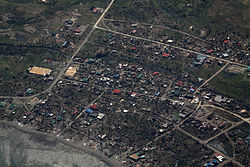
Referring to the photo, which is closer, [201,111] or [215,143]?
[215,143]

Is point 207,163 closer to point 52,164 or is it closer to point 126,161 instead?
point 126,161

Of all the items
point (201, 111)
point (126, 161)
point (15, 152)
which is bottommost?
point (15, 152)

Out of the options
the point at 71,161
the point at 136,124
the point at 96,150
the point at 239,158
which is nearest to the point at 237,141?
the point at 239,158

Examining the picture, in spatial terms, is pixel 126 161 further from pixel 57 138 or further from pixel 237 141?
pixel 237 141

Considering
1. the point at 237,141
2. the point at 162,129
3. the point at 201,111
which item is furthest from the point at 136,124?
the point at 237,141

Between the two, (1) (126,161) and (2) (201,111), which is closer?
(1) (126,161)

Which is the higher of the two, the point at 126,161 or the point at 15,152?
the point at 126,161
